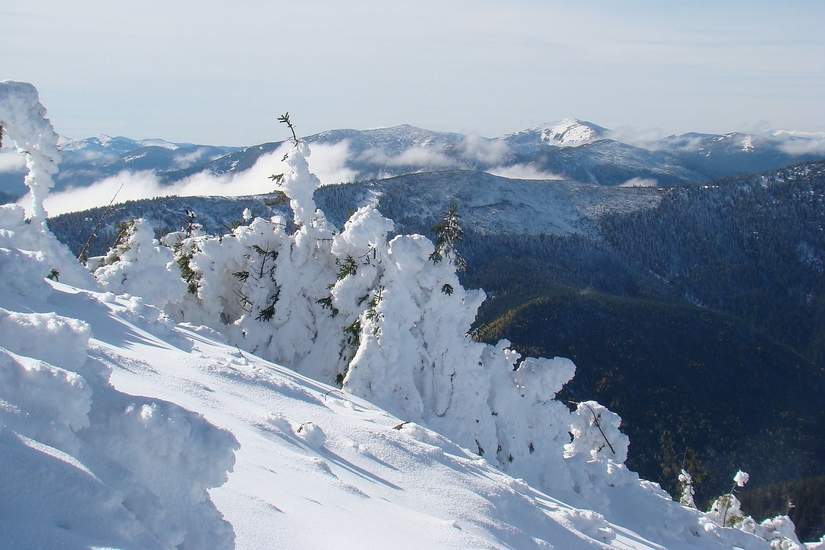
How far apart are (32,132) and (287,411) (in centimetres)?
769

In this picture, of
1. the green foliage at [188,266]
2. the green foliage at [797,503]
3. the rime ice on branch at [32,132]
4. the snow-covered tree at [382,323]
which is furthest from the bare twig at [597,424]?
the green foliage at [797,503]

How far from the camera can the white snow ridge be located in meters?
4.11

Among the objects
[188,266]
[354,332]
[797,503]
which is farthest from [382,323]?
[797,503]

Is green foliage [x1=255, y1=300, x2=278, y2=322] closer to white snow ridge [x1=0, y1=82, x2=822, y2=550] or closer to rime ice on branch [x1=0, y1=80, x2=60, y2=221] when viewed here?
white snow ridge [x1=0, y1=82, x2=822, y2=550]

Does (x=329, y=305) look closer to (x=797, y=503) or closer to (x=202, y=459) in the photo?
(x=202, y=459)

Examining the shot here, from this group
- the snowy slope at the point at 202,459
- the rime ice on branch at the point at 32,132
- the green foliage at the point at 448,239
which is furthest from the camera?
the green foliage at the point at 448,239

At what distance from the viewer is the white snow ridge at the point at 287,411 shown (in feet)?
13.5

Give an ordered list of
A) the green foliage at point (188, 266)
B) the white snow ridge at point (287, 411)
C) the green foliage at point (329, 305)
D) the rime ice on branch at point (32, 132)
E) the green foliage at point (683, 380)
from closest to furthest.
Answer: the white snow ridge at point (287, 411)
the rime ice on branch at point (32, 132)
the green foliage at point (329, 305)
the green foliage at point (188, 266)
the green foliage at point (683, 380)

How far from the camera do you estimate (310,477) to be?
6.50 metres

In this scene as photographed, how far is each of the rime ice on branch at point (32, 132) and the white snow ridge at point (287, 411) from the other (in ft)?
0.40

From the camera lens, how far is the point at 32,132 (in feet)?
39.1

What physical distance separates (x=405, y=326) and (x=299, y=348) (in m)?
3.77

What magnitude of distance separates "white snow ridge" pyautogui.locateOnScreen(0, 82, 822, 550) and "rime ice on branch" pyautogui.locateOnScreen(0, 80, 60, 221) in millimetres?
122

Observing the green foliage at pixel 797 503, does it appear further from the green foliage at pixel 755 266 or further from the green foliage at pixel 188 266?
the green foliage at pixel 755 266
